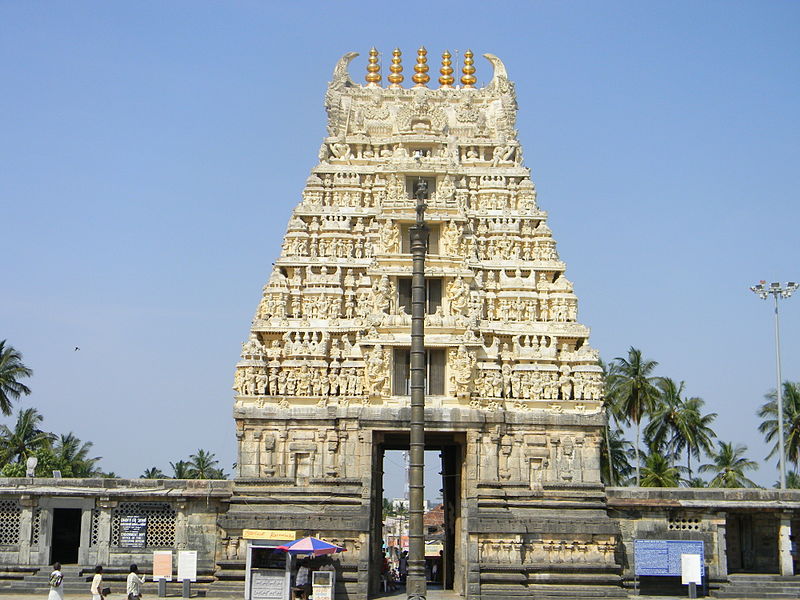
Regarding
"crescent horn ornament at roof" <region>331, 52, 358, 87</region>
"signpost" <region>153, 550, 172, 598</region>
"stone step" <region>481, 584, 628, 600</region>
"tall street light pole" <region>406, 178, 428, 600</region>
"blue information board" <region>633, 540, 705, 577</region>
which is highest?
"crescent horn ornament at roof" <region>331, 52, 358, 87</region>

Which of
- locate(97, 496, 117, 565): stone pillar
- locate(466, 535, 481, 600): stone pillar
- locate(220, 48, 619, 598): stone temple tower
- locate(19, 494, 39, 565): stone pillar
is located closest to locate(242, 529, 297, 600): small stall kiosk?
locate(220, 48, 619, 598): stone temple tower

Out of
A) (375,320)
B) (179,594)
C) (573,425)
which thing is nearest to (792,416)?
(573,425)

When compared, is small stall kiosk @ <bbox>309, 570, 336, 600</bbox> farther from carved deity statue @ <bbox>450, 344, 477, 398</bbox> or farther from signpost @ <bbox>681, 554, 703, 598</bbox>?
signpost @ <bbox>681, 554, 703, 598</bbox>

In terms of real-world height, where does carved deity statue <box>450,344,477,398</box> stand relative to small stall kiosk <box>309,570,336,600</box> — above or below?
above

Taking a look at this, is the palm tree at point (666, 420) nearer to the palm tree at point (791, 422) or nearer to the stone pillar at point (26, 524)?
the palm tree at point (791, 422)

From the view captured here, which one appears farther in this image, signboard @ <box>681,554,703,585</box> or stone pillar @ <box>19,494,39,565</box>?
stone pillar @ <box>19,494,39,565</box>

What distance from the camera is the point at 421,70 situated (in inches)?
1500

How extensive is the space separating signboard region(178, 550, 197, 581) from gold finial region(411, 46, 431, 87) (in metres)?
17.5

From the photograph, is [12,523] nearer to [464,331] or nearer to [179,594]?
[179,594]

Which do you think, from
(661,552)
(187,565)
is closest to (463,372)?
(661,552)

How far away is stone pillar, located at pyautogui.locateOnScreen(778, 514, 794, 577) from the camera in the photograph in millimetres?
33312

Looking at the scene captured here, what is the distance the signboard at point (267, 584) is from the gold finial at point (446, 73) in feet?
Result: 58.1

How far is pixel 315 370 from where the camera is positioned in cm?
3347

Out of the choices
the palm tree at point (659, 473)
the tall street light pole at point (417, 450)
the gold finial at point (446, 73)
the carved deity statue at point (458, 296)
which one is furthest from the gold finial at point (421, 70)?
the palm tree at point (659, 473)
